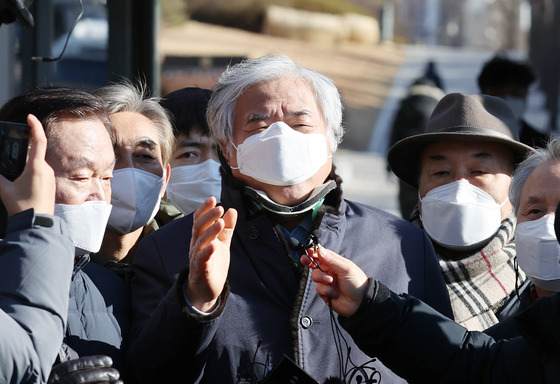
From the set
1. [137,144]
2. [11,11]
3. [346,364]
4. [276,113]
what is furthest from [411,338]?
[11,11]

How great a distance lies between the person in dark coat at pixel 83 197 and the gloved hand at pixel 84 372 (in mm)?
435

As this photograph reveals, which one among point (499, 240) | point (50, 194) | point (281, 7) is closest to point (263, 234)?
point (50, 194)

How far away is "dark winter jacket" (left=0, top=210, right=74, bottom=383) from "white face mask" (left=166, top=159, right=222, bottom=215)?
192cm

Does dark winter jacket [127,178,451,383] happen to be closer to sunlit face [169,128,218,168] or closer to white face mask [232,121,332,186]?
white face mask [232,121,332,186]

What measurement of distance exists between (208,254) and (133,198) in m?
1.10

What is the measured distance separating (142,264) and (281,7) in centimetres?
3315

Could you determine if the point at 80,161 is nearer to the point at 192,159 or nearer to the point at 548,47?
the point at 192,159

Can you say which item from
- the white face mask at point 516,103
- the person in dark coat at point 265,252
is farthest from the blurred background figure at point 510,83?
the person in dark coat at point 265,252

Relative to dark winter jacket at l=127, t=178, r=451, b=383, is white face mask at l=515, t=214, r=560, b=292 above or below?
above

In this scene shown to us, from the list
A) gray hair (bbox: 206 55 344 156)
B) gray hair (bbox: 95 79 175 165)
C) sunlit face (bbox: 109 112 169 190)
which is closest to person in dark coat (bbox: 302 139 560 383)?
gray hair (bbox: 206 55 344 156)

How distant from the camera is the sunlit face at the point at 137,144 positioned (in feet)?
13.1

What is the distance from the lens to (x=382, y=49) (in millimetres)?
36719

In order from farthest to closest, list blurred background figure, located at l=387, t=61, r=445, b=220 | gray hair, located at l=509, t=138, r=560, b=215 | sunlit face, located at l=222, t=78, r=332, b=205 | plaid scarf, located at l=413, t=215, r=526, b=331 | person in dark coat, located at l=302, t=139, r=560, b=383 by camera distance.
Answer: blurred background figure, located at l=387, t=61, r=445, b=220
plaid scarf, located at l=413, t=215, r=526, b=331
gray hair, located at l=509, t=138, r=560, b=215
sunlit face, located at l=222, t=78, r=332, b=205
person in dark coat, located at l=302, t=139, r=560, b=383

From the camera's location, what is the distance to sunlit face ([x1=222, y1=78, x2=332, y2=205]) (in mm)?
3471
